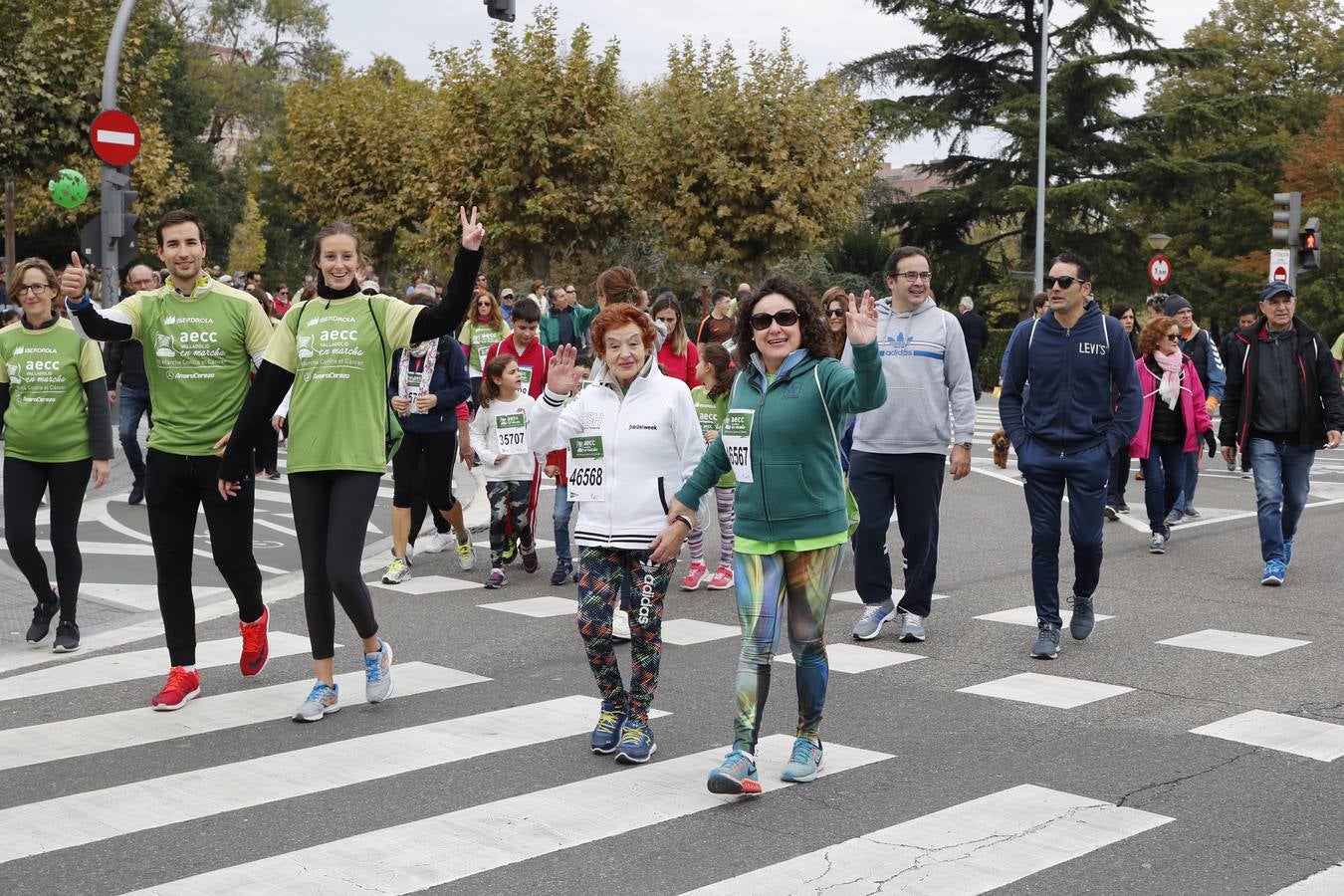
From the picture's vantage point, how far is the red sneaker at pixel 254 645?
7184mm

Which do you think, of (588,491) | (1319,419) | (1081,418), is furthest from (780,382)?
(1319,419)

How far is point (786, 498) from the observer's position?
5348 mm

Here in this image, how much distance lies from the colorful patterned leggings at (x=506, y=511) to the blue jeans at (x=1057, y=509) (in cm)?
352

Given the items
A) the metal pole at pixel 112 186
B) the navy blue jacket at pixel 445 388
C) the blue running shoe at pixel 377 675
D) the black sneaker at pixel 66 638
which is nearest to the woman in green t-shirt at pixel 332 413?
the blue running shoe at pixel 377 675

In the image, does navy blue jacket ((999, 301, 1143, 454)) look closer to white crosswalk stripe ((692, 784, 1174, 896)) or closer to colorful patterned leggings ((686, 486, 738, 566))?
colorful patterned leggings ((686, 486, 738, 566))

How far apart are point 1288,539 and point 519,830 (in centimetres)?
721

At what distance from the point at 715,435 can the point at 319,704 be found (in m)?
3.65

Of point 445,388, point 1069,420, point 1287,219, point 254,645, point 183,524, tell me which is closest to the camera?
point 183,524

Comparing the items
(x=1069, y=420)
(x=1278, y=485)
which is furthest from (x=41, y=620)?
(x=1278, y=485)

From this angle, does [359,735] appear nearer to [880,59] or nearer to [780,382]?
[780,382]

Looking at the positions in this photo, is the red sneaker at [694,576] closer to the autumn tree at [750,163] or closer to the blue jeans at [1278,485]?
the blue jeans at [1278,485]

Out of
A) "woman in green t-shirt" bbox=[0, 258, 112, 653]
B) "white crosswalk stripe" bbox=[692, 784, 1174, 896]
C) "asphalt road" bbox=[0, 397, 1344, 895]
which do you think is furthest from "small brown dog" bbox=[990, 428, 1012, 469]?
"woman in green t-shirt" bbox=[0, 258, 112, 653]

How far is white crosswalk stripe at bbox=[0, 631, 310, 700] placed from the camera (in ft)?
23.5

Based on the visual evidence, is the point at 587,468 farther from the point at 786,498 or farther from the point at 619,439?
the point at 786,498
